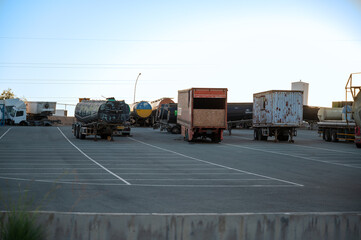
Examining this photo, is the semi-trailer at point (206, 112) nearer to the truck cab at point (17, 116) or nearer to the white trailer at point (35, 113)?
the truck cab at point (17, 116)

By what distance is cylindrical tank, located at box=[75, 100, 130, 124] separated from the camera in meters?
33.5

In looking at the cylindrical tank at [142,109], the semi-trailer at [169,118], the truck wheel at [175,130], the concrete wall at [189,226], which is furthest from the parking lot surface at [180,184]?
the cylindrical tank at [142,109]

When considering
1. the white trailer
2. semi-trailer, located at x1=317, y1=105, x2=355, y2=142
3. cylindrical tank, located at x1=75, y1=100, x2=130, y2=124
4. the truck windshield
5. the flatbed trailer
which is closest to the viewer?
cylindrical tank, located at x1=75, y1=100, x2=130, y2=124

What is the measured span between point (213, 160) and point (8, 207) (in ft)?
41.2

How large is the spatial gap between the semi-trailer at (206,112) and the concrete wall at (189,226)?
2543cm

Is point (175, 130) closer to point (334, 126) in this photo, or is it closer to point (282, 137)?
point (282, 137)

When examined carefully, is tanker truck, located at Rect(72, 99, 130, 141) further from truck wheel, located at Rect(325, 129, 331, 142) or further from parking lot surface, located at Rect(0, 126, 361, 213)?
truck wheel, located at Rect(325, 129, 331, 142)

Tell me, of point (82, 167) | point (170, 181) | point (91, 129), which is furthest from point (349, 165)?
point (91, 129)

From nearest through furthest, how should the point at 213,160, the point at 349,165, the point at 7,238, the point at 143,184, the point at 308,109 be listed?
the point at 7,238
the point at 143,184
the point at 349,165
the point at 213,160
the point at 308,109

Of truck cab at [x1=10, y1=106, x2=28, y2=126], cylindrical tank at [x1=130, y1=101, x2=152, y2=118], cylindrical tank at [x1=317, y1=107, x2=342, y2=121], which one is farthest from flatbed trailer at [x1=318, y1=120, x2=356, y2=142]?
truck cab at [x1=10, y1=106, x2=28, y2=126]

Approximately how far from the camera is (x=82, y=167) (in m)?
16.9

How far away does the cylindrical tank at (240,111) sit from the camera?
204 feet

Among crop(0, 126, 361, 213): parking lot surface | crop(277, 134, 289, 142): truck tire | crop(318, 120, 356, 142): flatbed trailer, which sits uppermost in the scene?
crop(318, 120, 356, 142): flatbed trailer

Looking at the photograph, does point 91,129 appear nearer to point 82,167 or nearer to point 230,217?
point 82,167
